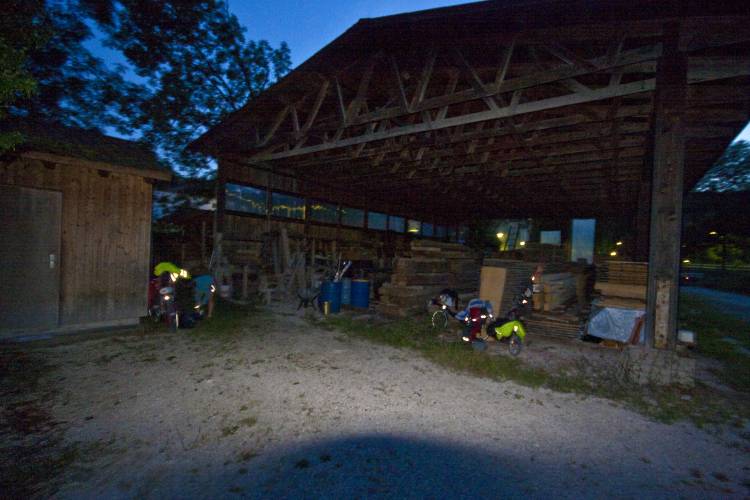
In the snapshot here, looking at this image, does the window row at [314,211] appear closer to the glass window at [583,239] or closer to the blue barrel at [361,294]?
the blue barrel at [361,294]

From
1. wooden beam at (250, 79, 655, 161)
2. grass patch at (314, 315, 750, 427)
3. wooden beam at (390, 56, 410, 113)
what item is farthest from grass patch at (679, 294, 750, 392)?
wooden beam at (390, 56, 410, 113)

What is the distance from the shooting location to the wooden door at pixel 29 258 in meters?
6.07

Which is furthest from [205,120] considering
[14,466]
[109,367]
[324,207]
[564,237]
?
[564,237]

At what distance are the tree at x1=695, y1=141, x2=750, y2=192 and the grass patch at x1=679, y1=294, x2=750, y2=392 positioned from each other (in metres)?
31.3

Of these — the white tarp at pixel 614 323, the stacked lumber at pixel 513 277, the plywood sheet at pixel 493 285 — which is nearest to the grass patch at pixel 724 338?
the white tarp at pixel 614 323

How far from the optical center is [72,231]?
22.2ft

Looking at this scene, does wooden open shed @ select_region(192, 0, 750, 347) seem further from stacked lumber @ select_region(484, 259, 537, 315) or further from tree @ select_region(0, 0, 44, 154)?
tree @ select_region(0, 0, 44, 154)

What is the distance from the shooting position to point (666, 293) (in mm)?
5160

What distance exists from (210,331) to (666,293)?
853cm

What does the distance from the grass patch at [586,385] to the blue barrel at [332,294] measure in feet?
7.81

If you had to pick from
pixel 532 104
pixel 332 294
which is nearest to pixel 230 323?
pixel 332 294

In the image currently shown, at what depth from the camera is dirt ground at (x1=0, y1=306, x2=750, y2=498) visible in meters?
2.74

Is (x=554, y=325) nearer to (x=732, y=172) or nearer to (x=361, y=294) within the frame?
(x=361, y=294)

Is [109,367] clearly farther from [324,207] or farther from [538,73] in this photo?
[324,207]
